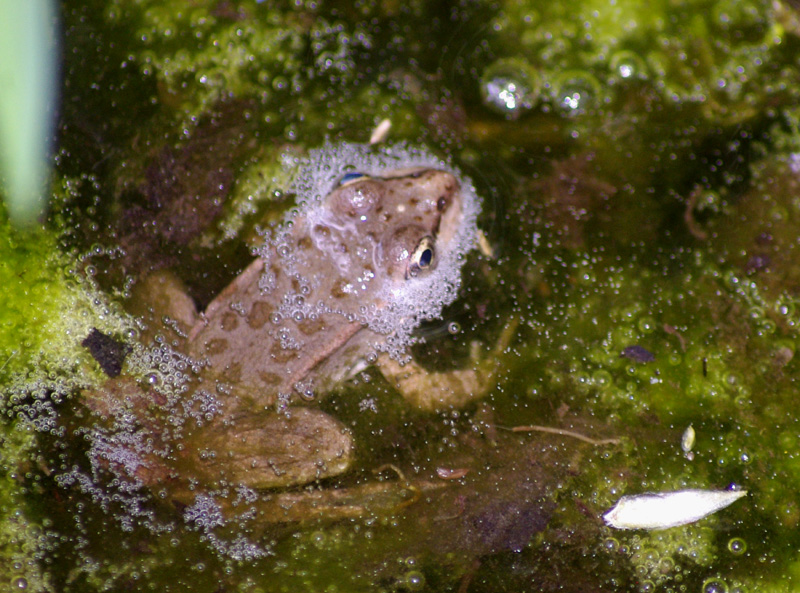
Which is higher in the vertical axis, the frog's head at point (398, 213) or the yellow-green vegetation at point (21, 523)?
the frog's head at point (398, 213)

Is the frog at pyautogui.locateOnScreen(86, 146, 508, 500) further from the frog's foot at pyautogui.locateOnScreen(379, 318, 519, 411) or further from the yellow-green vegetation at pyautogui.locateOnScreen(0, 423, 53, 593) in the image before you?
the yellow-green vegetation at pyautogui.locateOnScreen(0, 423, 53, 593)

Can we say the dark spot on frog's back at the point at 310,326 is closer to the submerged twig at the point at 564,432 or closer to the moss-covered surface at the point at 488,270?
the moss-covered surface at the point at 488,270

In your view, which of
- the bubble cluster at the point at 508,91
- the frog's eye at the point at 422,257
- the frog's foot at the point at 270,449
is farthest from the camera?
the bubble cluster at the point at 508,91

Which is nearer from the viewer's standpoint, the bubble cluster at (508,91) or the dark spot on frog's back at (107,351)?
the dark spot on frog's back at (107,351)

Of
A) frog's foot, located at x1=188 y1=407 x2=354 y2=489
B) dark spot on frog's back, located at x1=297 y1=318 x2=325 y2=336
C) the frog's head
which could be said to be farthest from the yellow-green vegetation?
the frog's head

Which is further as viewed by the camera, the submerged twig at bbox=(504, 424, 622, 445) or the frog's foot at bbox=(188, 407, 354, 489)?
the submerged twig at bbox=(504, 424, 622, 445)

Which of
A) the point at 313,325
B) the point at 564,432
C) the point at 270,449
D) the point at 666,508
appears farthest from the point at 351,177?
the point at 666,508

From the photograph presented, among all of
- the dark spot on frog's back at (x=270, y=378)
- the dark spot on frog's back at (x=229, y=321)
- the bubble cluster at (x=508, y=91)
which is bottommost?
the dark spot on frog's back at (x=270, y=378)

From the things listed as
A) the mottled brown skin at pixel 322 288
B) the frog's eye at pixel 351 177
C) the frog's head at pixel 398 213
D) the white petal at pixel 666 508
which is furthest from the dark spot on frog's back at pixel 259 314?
the white petal at pixel 666 508
